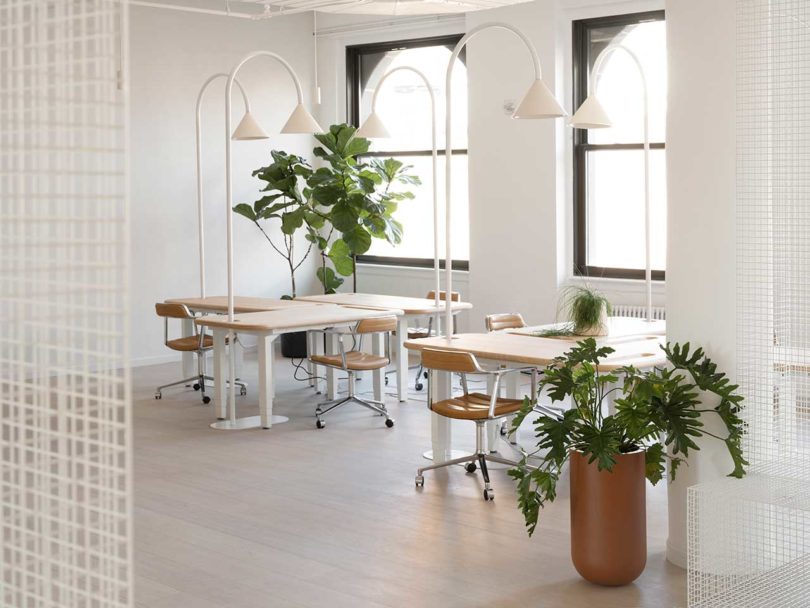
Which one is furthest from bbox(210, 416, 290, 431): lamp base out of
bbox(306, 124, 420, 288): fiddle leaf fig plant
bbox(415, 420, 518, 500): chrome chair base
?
bbox(306, 124, 420, 288): fiddle leaf fig plant

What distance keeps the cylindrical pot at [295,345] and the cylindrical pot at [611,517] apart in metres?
6.64

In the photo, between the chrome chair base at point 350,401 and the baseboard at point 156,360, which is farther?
the baseboard at point 156,360

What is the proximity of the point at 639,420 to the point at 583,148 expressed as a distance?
19.5ft

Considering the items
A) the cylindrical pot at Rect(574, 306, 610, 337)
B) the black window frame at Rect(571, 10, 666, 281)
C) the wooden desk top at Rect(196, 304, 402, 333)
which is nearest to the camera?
the cylindrical pot at Rect(574, 306, 610, 337)

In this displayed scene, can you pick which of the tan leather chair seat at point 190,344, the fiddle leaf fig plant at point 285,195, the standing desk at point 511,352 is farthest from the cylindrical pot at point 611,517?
the fiddle leaf fig plant at point 285,195

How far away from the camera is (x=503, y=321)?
7.78m

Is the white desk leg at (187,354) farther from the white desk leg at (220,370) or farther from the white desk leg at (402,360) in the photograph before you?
the white desk leg at (402,360)

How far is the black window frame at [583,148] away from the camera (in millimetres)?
9641

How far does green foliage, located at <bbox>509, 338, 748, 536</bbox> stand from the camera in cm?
437

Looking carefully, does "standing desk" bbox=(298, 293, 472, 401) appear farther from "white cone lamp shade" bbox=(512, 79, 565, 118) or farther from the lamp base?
"white cone lamp shade" bbox=(512, 79, 565, 118)

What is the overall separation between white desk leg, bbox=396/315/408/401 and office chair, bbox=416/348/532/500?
2.17 metres

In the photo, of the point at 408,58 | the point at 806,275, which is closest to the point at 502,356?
the point at 806,275

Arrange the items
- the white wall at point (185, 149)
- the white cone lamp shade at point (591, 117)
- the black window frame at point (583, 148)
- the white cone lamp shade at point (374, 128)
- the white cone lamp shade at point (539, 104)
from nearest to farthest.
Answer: the white cone lamp shade at point (539, 104) → the white cone lamp shade at point (591, 117) → the white cone lamp shade at point (374, 128) → the black window frame at point (583, 148) → the white wall at point (185, 149)

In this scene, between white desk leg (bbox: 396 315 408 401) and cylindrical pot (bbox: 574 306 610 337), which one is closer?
cylindrical pot (bbox: 574 306 610 337)
